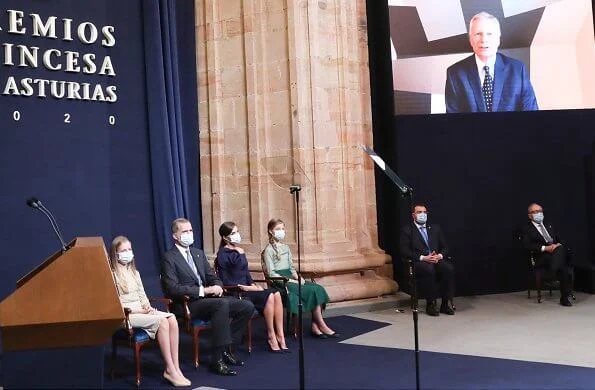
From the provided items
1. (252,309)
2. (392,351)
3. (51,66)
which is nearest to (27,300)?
(252,309)

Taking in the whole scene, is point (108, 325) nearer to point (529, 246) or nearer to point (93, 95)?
point (93, 95)

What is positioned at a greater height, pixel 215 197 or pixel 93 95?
pixel 93 95

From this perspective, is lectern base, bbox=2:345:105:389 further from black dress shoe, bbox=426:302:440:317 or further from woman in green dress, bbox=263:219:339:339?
black dress shoe, bbox=426:302:440:317

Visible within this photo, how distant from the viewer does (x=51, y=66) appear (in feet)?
20.1

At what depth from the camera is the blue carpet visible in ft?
14.3

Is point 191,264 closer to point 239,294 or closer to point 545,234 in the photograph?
point 239,294

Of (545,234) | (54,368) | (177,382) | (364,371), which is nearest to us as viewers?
(54,368)

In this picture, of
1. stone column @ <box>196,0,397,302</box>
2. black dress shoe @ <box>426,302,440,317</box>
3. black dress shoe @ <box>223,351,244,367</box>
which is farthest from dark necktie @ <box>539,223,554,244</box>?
black dress shoe @ <box>223,351,244,367</box>

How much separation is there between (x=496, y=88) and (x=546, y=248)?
2.00 m

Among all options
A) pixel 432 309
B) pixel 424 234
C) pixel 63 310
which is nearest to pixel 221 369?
pixel 63 310

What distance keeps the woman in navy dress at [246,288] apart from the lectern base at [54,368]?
3.01m

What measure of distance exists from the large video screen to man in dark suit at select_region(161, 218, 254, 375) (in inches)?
143

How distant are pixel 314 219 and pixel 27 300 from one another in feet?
15.0

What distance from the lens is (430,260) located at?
7.12 meters
